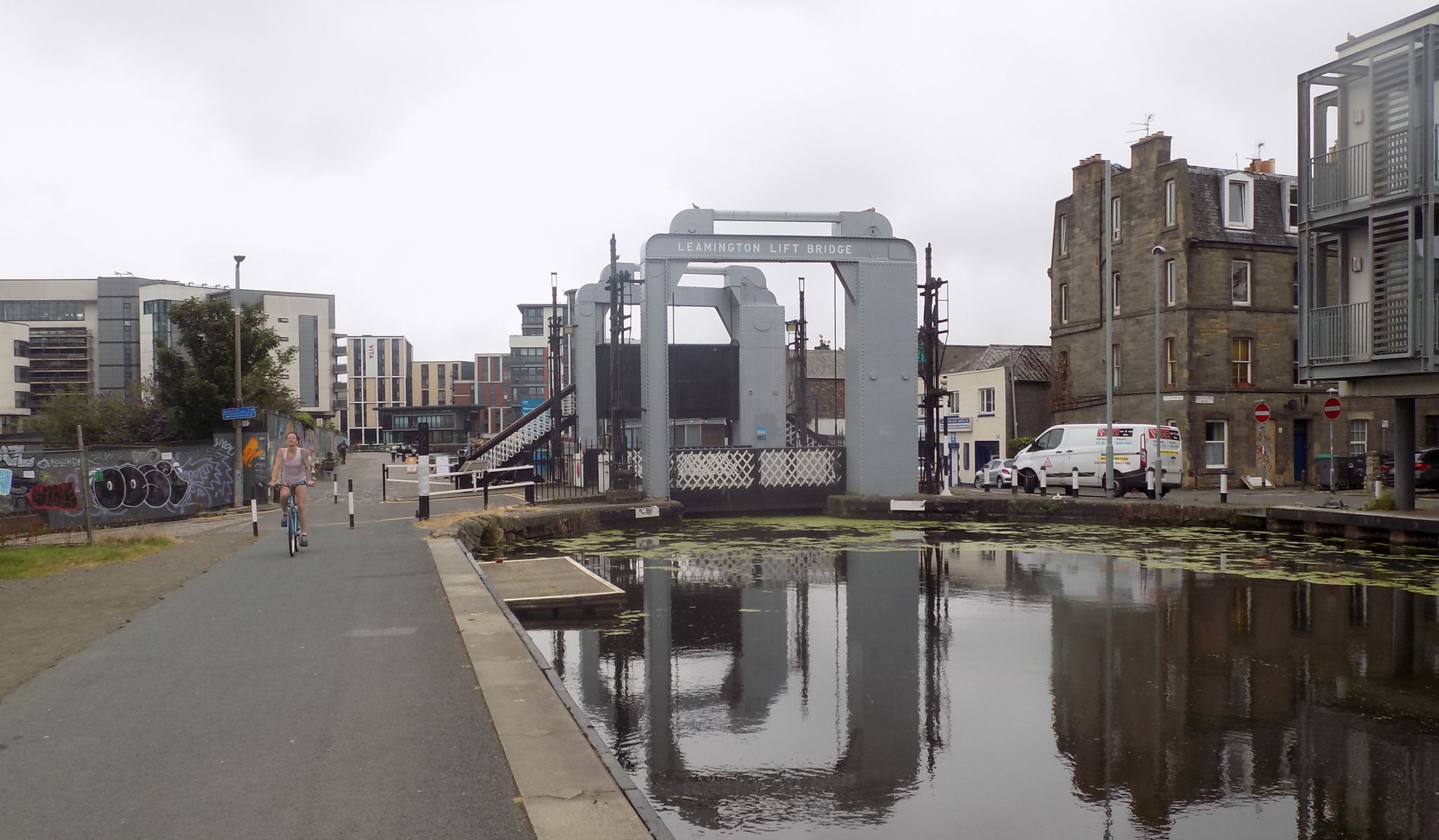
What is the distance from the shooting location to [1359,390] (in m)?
21.6

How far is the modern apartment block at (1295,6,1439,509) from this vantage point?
65.2ft

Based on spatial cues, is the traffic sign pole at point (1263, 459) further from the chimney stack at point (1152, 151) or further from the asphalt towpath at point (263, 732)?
the asphalt towpath at point (263, 732)

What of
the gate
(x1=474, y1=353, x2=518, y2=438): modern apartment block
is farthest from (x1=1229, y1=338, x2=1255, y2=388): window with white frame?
(x1=474, y1=353, x2=518, y2=438): modern apartment block

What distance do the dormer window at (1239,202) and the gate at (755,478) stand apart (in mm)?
21428

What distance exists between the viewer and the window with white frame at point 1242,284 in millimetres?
38688

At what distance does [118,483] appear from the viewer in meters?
23.2

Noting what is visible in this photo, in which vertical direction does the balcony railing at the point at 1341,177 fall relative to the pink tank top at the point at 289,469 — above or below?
above

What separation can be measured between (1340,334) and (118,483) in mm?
25949

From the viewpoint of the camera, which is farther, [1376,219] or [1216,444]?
[1216,444]

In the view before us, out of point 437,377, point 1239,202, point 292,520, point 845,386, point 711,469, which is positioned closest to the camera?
point 292,520

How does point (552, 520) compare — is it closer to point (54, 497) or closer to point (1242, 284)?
point (54, 497)

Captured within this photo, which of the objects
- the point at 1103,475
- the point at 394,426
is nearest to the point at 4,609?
the point at 1103,475

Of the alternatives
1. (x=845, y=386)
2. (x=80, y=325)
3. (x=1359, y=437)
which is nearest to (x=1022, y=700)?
(x=845, y=386)

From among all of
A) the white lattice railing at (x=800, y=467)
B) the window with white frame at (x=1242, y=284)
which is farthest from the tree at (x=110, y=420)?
A: the window with white frame at (x=1242, y=284)
